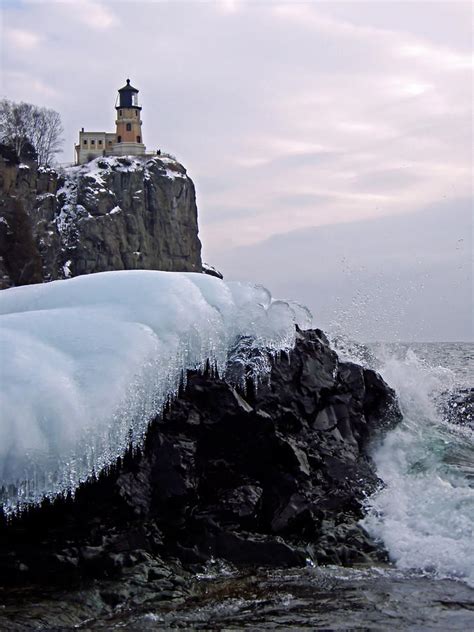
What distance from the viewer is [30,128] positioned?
6869cm

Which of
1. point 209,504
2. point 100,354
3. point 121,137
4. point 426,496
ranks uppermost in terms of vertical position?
point 121,137

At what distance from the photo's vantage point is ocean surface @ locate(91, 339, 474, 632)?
7.21 meters

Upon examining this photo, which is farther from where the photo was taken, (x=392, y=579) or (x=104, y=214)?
(x=104, y=214)

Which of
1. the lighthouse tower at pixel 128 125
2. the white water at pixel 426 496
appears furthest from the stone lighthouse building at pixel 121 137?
the white water at pixel 426 496

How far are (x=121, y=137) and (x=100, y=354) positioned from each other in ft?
231

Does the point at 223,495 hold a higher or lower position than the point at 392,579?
higher

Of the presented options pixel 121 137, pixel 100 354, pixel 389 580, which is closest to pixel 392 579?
pixel 389 580

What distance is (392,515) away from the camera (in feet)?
33.2

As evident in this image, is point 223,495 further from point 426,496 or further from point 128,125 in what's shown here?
point 128,125

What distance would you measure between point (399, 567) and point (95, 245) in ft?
195

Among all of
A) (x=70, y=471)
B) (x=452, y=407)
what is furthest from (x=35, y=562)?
(x=452, y=407)

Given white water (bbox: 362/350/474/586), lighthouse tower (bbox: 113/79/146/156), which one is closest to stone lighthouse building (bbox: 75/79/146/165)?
lighthouse tower (bbox: 113/79/146/156)

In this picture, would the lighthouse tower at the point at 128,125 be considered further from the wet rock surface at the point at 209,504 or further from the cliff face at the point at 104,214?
the wet rock surface at the point at 209,504

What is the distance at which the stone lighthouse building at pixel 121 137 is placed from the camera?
248 feet
